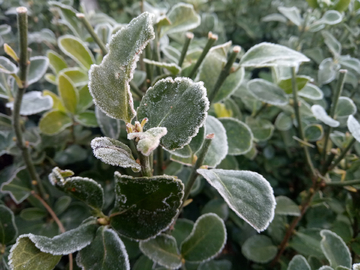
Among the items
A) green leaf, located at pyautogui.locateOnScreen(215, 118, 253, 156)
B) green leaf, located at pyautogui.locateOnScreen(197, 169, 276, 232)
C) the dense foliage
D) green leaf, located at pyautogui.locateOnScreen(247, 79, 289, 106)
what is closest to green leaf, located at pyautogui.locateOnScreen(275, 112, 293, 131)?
the dense foliage

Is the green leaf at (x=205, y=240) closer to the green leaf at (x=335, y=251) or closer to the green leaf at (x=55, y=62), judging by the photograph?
the green leaf at (x=335, y=251)

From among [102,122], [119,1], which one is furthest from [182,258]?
[119,1]

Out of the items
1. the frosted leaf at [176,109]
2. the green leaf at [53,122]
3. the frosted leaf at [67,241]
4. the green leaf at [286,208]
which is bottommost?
the green leaf at [286,208]

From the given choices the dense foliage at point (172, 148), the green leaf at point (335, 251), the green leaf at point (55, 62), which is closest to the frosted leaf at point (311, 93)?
the dense foliage at point (172, 148)

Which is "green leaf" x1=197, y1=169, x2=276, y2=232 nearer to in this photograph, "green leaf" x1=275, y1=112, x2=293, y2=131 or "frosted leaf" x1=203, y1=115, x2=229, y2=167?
"frosted leaf" x1=203, y1=115, x2=229, y2=167

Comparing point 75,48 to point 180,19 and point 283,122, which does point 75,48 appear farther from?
point 283,122
